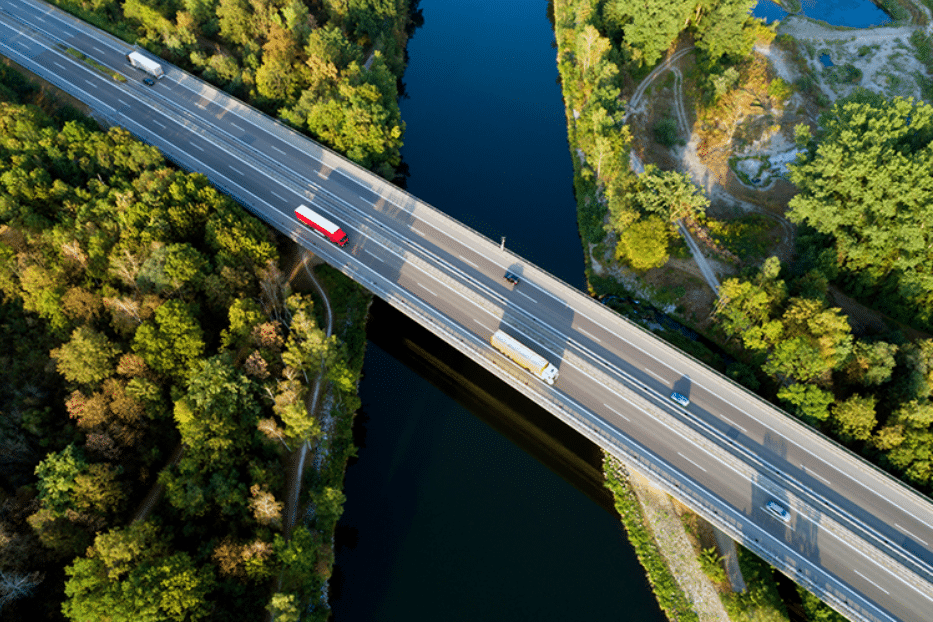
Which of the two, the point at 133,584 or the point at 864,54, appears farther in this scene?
the point at 864,54

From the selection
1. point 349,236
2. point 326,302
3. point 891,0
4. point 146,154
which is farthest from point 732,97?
point 146,154

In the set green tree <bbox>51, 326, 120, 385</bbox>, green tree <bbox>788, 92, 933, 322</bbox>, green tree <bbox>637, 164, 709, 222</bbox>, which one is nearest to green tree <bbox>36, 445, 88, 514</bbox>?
green tree <bbox>51, 326, 120, 385</bbox>

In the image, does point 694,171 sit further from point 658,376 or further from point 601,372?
point 601,372

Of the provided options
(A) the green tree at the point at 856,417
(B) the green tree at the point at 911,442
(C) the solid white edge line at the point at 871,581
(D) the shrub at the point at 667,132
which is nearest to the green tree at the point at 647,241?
(D) the shrub at the point at 667,132

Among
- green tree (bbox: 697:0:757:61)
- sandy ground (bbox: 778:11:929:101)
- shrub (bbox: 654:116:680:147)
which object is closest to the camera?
shrub (bbox: 654:116:680:147)

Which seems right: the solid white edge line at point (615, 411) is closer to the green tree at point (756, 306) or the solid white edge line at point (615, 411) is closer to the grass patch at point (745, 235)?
the green tree at point (756, 306)

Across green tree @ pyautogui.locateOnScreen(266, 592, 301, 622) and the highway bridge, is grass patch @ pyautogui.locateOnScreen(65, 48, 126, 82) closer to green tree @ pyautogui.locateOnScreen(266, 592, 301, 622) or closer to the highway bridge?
the highway bridge

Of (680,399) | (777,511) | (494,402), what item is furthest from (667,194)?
(777,511)
